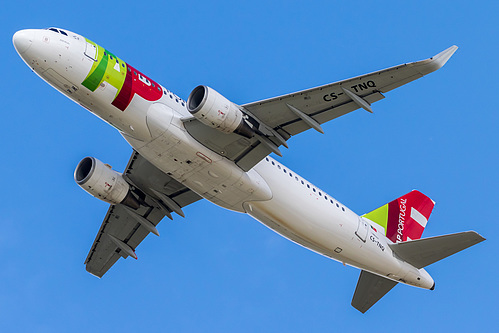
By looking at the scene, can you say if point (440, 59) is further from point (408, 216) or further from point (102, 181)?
point (102, 181)

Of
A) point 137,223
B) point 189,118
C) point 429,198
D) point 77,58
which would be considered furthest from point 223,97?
point 429,198

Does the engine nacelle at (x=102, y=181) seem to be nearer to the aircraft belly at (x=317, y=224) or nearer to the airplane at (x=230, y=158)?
the airplane at (x=230, y=158)

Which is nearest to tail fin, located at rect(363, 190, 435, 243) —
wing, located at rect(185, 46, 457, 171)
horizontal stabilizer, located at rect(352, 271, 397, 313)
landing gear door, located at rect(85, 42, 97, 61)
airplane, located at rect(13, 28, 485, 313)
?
airplane, located at rect(13, 28, 485, 313)

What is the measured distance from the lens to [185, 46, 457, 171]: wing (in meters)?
28.7

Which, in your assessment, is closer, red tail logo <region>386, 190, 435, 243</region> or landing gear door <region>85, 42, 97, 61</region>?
landing gear door <region>85, 42, 97, 61</region>

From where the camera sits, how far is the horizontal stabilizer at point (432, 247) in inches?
1325

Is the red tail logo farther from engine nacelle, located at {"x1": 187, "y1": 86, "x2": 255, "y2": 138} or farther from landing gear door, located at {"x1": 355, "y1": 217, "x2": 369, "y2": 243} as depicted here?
engine nacelle, located at {"x1": 187, "y1": 86, "x2": 255, "y2": 138}

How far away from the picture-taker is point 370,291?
38375 millimetres

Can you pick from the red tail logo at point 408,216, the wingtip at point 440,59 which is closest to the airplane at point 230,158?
the wingtip at point 440,59

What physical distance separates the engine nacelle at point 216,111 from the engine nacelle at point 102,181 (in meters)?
7.61

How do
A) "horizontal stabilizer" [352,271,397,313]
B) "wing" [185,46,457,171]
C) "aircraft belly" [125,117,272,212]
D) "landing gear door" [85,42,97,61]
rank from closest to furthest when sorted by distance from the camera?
"wing" [185,46,457,171] → "landing gear door" [85,42,97,61] → "aircraft belly" [125,117,272,212] → "horizontal stabilizer" [352,271,397,313]

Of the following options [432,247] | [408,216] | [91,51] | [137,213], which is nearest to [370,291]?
[408,216]

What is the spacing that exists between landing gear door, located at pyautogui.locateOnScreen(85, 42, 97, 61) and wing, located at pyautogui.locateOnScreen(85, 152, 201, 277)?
697 cm

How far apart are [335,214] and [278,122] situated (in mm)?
6077
